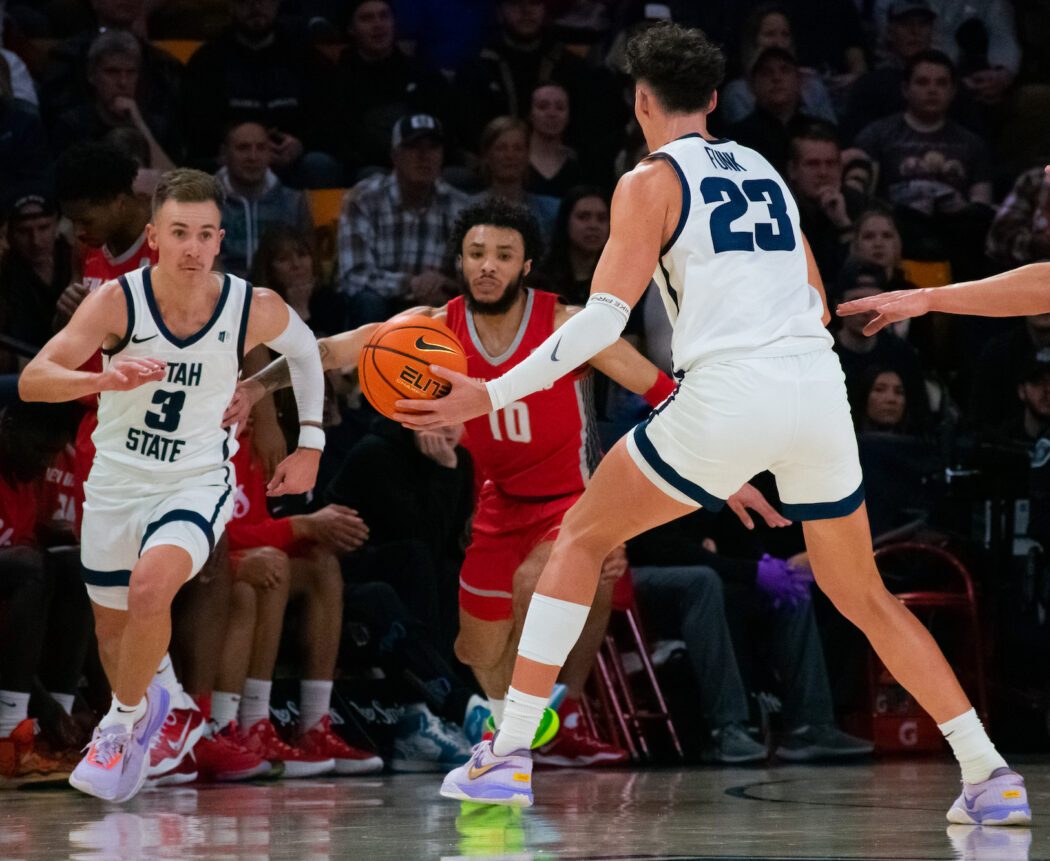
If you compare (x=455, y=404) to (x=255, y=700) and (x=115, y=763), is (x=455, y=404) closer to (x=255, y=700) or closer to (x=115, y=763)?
(x=115, y=763)

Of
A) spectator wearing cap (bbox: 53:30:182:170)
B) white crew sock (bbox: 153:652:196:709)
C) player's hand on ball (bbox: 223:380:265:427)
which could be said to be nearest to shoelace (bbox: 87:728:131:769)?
white crew sock (bbox: 153:652:196:709)

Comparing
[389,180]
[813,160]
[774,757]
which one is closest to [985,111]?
[813,160]

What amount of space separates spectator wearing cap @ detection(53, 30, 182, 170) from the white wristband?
8.76ft

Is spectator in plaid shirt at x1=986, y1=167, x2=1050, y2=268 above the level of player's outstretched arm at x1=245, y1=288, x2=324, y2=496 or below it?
above

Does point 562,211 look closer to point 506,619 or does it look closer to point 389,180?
point 389,180

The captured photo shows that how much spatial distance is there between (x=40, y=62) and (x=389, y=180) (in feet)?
6.61

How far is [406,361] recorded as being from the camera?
173 inches

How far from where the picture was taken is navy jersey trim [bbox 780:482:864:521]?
3891 millimetres

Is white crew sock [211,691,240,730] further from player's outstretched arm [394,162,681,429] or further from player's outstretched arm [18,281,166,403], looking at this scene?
player's outstretched arm [394,162,681,429]

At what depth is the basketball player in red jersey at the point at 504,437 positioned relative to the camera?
5621 millimetres

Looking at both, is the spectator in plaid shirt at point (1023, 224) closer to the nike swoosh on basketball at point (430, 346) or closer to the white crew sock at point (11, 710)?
the nike swoosh on basketball at point (430, 346)

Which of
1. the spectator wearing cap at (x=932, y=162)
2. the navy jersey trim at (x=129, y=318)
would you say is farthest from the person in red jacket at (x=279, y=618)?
the spectator wearing cap at (x=932, y=162)

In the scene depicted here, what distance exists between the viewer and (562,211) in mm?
7785

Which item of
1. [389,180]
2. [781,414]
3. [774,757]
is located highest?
[389,180]
